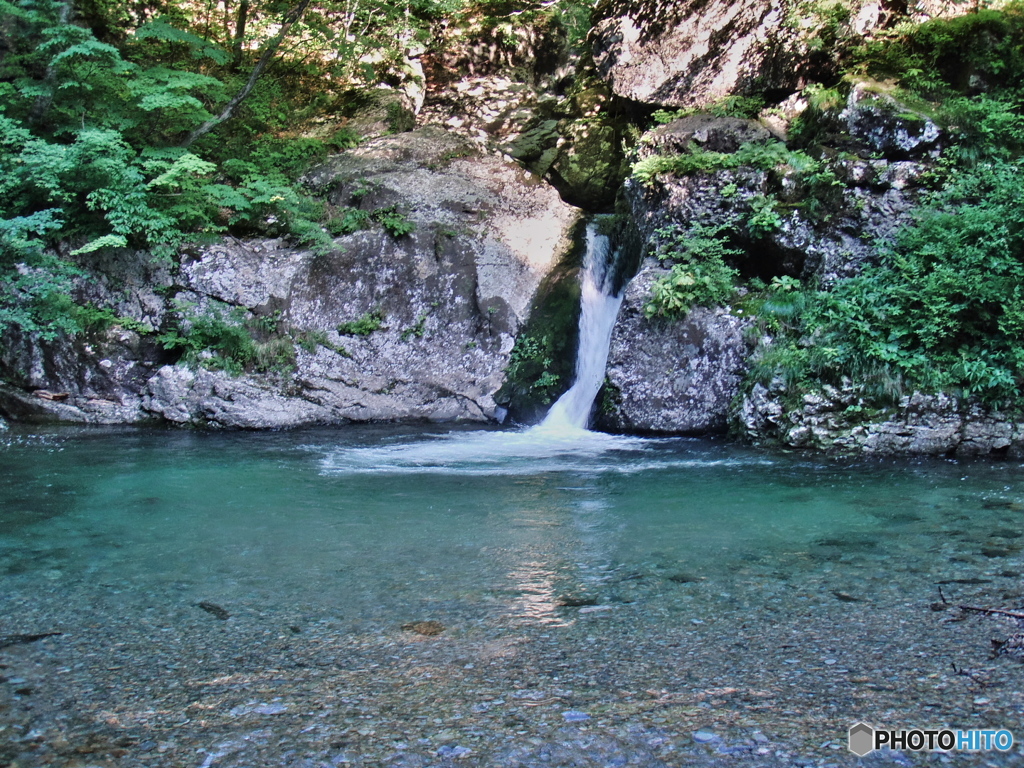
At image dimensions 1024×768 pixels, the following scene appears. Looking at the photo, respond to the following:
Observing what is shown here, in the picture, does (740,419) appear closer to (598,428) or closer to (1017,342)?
(598,428)

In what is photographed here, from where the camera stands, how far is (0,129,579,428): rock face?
39.6 ft

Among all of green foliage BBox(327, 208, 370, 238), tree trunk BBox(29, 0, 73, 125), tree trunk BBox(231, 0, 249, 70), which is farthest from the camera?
tree trunk BBox(231, 0, 249, 70)

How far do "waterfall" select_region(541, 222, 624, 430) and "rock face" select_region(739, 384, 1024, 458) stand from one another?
11.0ft

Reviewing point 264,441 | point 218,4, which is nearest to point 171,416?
point 264,441

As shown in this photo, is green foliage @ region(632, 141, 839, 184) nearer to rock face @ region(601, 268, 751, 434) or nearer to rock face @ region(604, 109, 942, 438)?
rock face @ region(604, 109, 942, 438)

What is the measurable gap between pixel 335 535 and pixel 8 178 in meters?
9.62

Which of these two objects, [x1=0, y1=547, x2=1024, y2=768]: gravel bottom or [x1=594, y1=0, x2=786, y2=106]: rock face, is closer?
[x1=0, y1=547, x2=1024, y2=768]: gravel bottom

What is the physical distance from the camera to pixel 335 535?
19.7 feet

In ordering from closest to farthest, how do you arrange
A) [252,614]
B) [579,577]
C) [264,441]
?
1. [252,614]
2. [579,577]
3. [264,441]

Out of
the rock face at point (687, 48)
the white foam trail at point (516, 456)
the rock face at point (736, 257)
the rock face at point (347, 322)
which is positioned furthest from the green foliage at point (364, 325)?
the rock face at point (687, 48)

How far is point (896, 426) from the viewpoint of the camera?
904 centimetres

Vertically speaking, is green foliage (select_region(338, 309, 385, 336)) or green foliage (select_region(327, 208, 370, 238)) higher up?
green foliage (select_region(327, 208, 370, 238))

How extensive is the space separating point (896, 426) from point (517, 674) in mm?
7431

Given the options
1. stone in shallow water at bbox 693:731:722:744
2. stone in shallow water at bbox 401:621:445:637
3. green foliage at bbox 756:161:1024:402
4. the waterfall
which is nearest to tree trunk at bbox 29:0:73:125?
the waterfall
